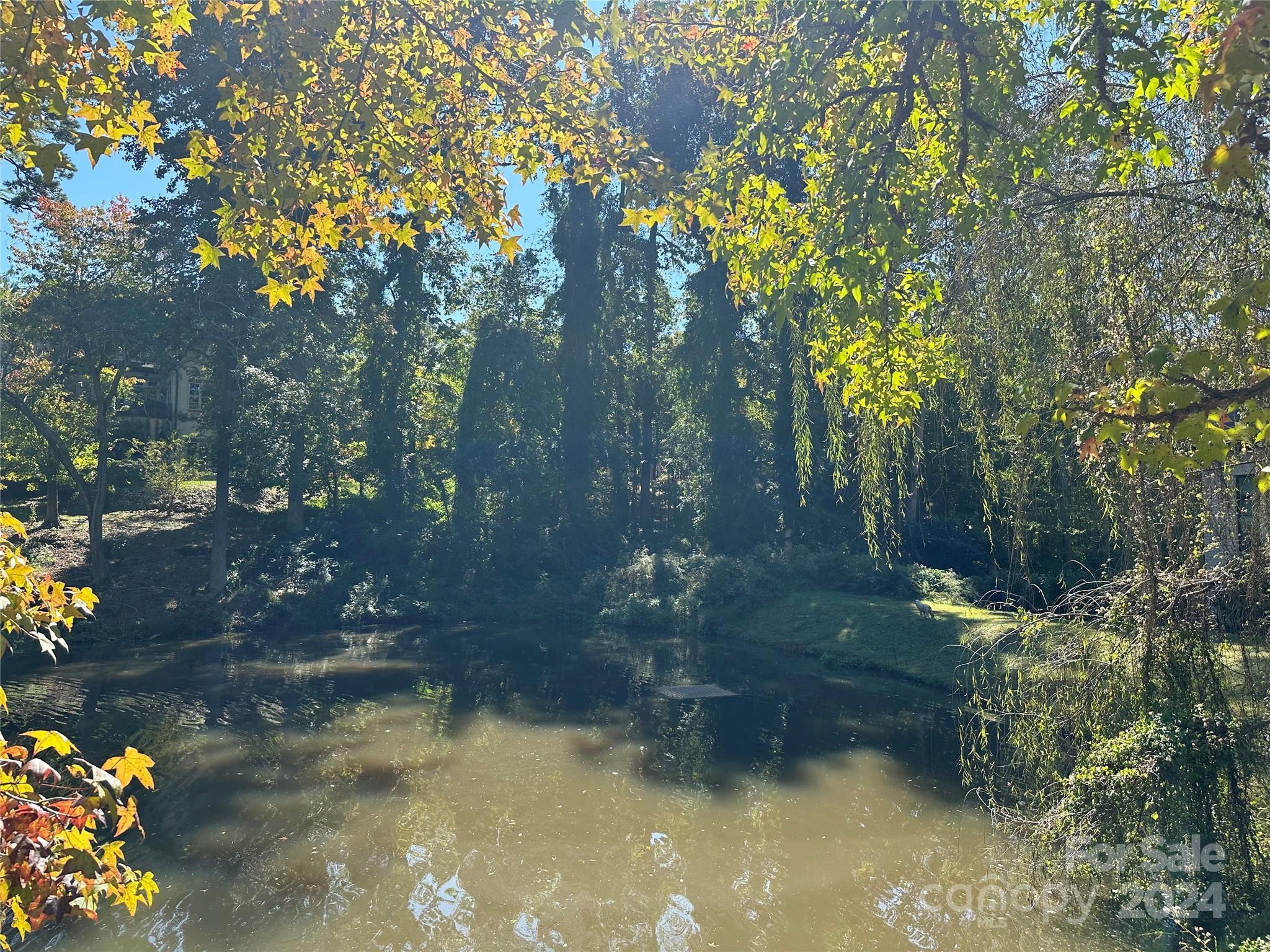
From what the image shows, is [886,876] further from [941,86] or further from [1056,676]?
[941,86]

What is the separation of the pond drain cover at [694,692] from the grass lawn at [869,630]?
3.45 meters

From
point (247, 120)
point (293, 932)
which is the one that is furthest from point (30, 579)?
point (293, 932)

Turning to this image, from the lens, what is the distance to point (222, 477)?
22.7 m

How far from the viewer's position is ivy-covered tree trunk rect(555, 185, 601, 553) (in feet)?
98.0

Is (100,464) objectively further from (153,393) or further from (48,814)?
(48,814)

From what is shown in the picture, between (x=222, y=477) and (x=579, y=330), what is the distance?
12.4 metres

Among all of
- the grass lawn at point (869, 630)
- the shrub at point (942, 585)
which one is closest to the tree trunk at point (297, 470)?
the grass lawn at point (869, 630)

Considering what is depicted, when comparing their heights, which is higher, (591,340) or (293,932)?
(591,340)

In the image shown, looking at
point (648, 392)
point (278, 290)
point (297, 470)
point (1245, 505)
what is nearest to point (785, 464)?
point (648, 392)

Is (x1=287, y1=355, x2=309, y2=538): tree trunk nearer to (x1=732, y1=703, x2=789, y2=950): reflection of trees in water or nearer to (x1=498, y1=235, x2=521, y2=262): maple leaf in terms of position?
(x1=732, y1=703, x2=789, y2=950): reflection of trees in water

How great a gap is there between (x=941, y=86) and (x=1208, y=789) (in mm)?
4316

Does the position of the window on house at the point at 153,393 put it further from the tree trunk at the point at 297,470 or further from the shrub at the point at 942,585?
the shrub at the point at 942,585

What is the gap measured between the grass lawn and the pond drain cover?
136 inches

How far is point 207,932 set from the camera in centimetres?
629
